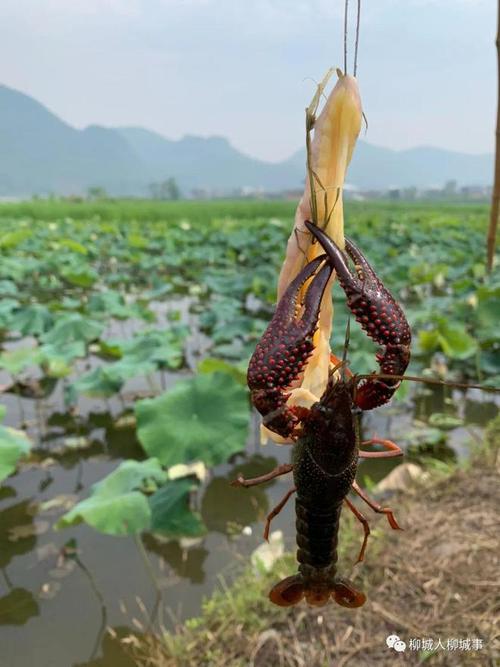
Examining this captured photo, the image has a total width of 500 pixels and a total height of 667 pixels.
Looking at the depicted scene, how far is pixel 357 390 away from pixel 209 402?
2.94 m

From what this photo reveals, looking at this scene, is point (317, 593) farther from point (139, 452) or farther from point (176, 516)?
point (139, 452)

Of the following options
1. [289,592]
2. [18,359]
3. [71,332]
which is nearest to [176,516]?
[289,592]

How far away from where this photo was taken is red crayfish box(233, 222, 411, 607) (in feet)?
2.61

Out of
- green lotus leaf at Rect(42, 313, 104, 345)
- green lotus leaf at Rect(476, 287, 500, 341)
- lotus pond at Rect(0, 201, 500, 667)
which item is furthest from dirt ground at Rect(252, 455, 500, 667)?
green lotus leaf at Rect(42, 313, 104, 345)

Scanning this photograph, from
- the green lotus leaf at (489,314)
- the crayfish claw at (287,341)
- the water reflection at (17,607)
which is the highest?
the crayfish claw at (287,341)

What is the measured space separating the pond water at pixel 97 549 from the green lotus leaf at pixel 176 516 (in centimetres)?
30

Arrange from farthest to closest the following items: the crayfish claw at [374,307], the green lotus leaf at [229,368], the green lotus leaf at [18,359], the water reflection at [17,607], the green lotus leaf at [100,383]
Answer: the green lotus leaf at [18,359] → the green lotus leaf at [100,383] → the green lotus leaf at [229,368] → the water reflection at [17,607] → the crayfish claw at [374,307]

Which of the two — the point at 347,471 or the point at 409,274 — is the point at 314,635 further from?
the point at 409,274

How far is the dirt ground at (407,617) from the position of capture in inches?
96.0

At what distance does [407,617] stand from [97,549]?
2348 mm

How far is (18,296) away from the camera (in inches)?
427

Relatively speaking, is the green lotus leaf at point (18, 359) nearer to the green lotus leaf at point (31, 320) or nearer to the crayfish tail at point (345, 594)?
the green lotus leaf at point (31, 320)

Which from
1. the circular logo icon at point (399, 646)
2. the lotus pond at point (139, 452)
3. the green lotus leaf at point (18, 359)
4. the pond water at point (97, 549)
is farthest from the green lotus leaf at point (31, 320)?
the circular logo icon at point (399, 646)

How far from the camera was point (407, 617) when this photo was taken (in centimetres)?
266
